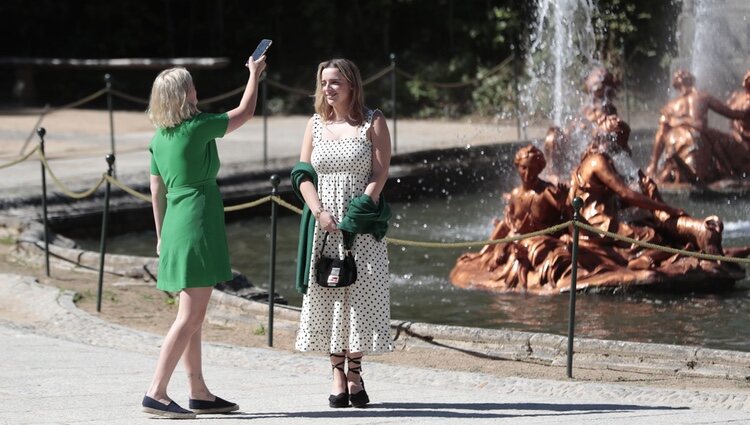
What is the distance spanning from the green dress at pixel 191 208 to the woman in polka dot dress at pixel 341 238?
45 cm

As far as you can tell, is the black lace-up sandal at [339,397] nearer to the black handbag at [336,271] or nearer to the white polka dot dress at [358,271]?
the white polka dot dress at [358,271]

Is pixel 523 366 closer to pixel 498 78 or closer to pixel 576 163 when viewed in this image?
pixel 576 163

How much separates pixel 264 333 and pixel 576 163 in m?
4.13

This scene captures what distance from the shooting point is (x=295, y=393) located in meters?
7.08

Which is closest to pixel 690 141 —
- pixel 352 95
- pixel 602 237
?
pixel 602 237

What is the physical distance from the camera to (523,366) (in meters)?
8.05

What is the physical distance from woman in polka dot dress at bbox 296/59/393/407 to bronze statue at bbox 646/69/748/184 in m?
9.50

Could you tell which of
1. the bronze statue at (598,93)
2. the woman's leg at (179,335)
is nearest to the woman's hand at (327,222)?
the woman's leg at (179,335)

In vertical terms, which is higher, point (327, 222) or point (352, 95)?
point (352, 95)

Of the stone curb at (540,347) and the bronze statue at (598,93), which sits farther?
the bronze statue at (598,93)

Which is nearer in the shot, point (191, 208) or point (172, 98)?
point (172, 98)

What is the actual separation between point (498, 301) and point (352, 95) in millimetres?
4225

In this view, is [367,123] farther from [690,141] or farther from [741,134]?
[741,134]

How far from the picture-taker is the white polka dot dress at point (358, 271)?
6.71 m
